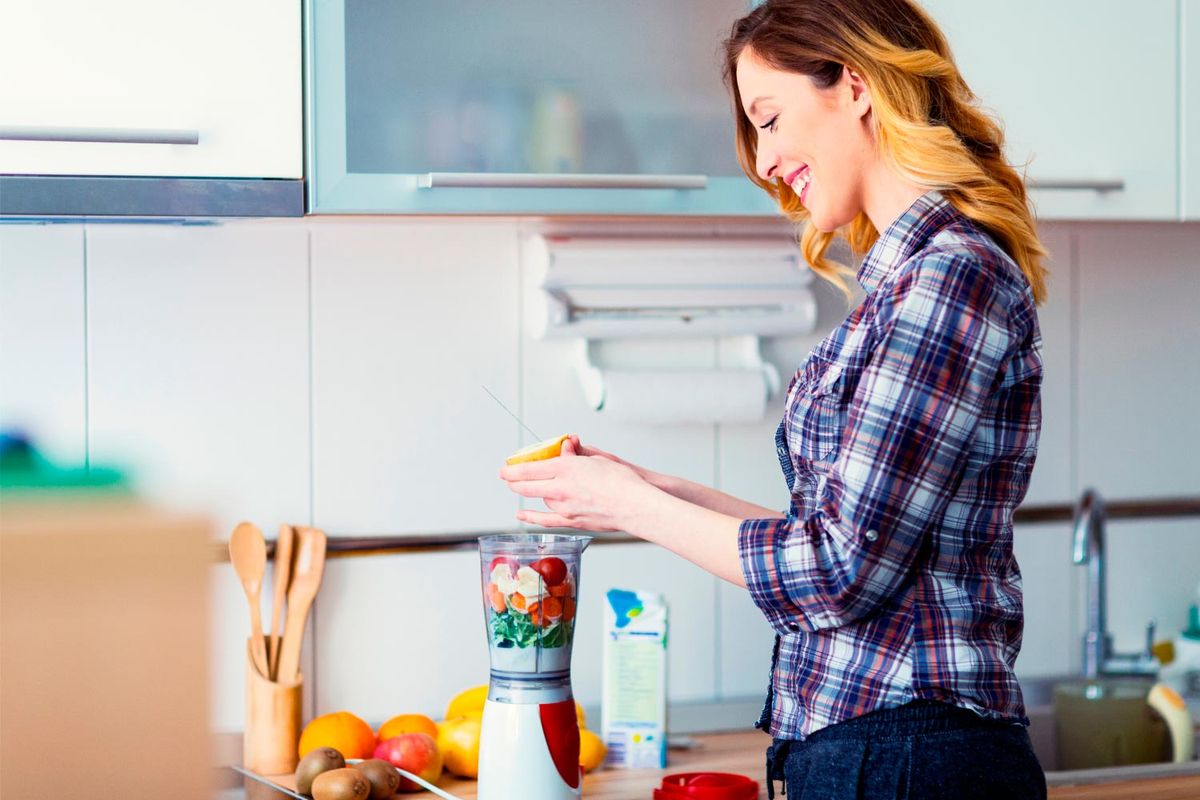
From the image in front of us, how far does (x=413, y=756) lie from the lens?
5.33ft

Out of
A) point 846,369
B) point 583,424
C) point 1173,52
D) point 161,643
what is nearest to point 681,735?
point 583,424

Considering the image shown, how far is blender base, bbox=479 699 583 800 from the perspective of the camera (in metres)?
1.43

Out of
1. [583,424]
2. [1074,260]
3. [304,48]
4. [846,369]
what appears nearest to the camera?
[846,369]

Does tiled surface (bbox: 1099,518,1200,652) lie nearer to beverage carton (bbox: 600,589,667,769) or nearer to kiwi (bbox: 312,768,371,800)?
beverage carton (bbox: 600,589,667,769)

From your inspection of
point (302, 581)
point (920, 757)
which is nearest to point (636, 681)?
point (302, 581)

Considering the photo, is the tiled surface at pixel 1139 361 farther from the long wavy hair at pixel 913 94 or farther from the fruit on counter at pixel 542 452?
the fruit on counter at pixel 542 452

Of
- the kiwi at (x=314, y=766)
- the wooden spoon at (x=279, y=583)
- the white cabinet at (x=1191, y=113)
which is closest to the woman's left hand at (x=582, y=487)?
the kiwi at (x=314, y=766)

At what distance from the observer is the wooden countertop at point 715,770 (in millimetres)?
1626

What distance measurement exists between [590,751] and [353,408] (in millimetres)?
548

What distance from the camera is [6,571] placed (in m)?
1.36

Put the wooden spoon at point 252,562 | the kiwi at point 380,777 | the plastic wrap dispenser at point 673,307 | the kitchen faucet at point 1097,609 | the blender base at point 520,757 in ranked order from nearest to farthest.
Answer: the blender base at point 520,757
the kiwi at point 380,777
the wooden spoon at point 252,562
the plastic wrap dispenser at point 673,307
the kitchen faucet at point 1097,609

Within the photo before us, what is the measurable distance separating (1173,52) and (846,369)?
100 centimetres

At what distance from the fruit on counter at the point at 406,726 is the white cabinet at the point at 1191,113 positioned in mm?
1179

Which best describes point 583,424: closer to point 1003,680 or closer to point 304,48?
point 304,48
